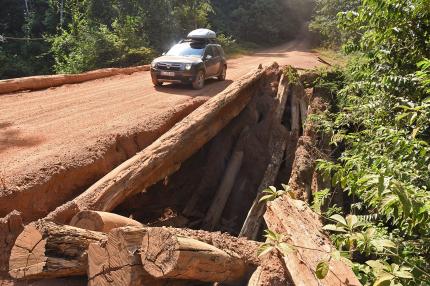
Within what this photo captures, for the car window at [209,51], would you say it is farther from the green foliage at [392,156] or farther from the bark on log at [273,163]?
the green foliage at [392,156]

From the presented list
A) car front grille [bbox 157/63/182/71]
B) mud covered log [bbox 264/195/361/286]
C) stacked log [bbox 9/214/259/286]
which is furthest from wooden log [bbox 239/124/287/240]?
car front grille [bbox 157/63/182/71]

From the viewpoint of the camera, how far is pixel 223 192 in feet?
31.6

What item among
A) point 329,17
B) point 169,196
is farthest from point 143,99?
point 329,17

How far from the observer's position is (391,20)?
613 centimetres

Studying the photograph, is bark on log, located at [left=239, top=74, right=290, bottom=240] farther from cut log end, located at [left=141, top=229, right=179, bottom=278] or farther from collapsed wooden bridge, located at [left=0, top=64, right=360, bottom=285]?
cut log end, located at [left=141, top=229, right=179, bottom=278]

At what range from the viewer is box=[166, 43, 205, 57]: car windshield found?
15.5 meters

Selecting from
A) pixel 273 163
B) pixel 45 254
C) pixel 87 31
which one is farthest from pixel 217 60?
pixel 45 254

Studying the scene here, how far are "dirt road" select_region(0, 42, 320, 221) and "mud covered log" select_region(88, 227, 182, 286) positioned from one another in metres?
2.50

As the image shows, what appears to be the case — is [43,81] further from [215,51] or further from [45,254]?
[45,254]

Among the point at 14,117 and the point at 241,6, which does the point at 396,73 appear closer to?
the point at 14,117

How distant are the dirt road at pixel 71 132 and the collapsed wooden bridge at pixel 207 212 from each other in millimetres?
698

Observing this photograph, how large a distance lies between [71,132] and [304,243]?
242 inches

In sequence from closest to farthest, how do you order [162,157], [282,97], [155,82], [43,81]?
[162,157], [282,97], [43,81], [155,82]

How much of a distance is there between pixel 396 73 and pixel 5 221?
5.79 meters
